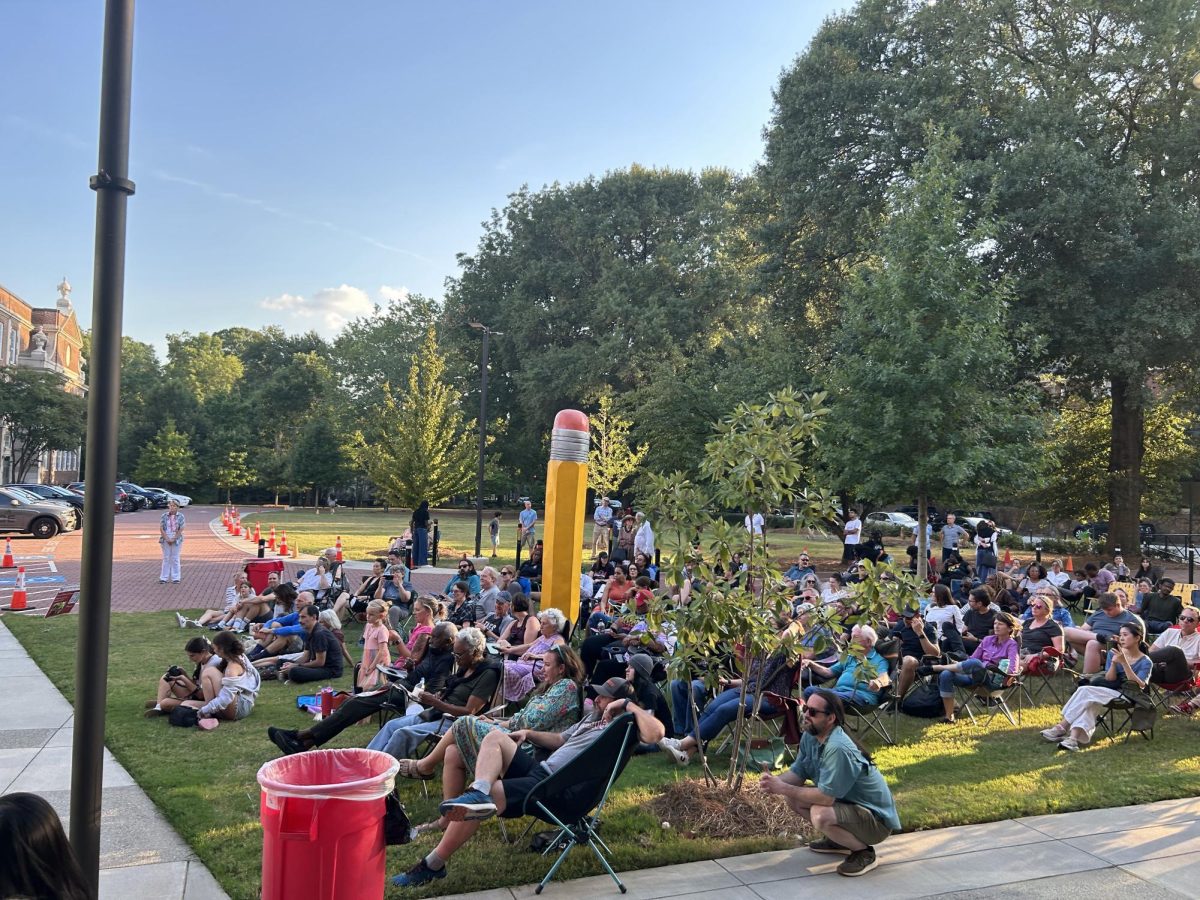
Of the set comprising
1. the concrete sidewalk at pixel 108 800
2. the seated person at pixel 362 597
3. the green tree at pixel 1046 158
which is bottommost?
the concrete sidewalk at pixel 108 800

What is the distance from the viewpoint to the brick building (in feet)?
215

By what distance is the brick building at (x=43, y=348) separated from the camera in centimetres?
6544

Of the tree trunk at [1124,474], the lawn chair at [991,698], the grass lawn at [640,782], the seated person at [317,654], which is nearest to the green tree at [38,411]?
the seated person at [317,654]

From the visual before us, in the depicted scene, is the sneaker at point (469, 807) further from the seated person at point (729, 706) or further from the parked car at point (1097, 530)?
the parked car at point (1097, 530)

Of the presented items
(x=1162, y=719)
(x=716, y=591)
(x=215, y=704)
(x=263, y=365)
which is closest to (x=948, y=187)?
(x=1162, y=719)

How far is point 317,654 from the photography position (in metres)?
10.5

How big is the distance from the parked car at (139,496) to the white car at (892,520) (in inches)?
1480

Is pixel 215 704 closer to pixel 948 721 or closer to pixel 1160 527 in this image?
pixel 948 721

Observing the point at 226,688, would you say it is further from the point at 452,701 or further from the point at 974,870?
the point at 974,870

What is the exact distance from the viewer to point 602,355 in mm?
42781

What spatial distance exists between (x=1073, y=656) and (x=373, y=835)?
9.81 meters

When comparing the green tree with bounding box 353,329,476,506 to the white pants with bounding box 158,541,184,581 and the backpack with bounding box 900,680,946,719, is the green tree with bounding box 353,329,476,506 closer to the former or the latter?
the white pants with bounding box 158,541,184,581

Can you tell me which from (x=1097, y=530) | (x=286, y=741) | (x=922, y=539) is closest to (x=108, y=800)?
(x=286, y=741)

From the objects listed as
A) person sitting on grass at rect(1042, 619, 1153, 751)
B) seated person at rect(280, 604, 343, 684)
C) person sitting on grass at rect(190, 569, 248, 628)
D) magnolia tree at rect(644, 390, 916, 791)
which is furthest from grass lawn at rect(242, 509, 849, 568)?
magnolia tree at rect(644, 390, 916, 791)
